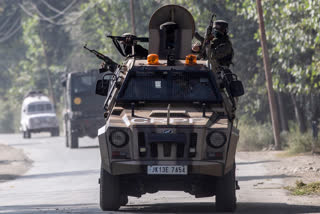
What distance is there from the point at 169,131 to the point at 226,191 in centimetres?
119

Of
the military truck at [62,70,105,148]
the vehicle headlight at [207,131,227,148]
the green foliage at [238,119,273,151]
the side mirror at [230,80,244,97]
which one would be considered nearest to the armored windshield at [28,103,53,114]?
the military truck at [62,70,105,148]

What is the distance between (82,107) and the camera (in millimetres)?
33656

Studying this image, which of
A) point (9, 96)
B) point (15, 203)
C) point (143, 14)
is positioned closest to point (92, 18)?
point (143, 14)

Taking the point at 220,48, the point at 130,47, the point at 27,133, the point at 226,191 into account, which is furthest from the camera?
the point at 27,133

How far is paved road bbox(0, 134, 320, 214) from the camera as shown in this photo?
40.9 ft

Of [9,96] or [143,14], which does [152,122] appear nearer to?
[143,14]

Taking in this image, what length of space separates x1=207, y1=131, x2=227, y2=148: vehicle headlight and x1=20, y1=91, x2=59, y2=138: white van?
38.0m

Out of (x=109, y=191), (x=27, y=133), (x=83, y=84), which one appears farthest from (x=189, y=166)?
(x=27, y=133)

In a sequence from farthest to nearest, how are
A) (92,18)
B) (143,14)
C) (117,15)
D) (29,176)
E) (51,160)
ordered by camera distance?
(92,18) → (117,15) → (143,14) → (51,160) → (29,176)

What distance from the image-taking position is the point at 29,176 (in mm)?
21781

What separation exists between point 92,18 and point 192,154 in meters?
48.0

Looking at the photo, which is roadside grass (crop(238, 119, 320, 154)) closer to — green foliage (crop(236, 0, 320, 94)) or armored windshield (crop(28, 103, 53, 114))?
green foliage (crop(236, 0, 320, 94))

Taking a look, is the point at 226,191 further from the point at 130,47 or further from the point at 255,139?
the point at 255,139

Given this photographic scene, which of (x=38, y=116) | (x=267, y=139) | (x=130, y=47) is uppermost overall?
(x=130, y=47)
